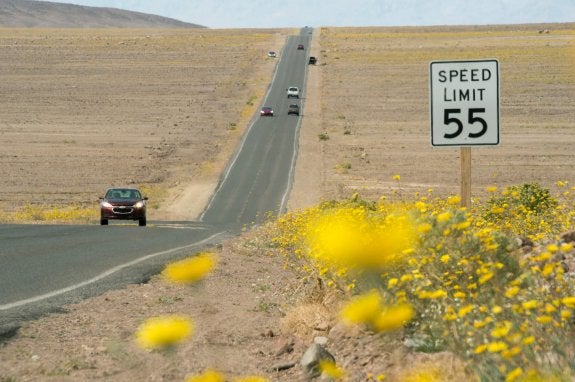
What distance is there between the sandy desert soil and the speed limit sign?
216cm

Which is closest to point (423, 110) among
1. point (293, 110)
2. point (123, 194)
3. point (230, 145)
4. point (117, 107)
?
point (293, 110)

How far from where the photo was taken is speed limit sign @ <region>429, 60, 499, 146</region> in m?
8.64

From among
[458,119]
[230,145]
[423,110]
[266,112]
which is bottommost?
[458,119]

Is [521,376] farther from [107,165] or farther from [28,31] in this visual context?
[28,31]

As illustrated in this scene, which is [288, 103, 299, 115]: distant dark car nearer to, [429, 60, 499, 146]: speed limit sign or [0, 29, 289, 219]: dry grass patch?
[0, 29, 289, 219]: dry grass patch

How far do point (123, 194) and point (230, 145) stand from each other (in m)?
36.7

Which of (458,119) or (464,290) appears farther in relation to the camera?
(458,119)

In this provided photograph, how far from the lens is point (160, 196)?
44594mm

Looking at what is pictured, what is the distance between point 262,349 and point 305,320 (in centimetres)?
48

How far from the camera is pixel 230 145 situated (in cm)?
6406

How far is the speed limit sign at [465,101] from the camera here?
340 inches

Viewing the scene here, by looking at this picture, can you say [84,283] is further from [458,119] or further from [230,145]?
[230,145]

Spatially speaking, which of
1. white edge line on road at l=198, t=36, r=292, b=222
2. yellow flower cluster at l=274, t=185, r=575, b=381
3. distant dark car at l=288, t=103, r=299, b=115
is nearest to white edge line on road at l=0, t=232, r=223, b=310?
yellow flower cluster at l=274, t=185, r=575, b=381

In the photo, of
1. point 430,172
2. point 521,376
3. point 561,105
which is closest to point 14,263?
point 521,376
